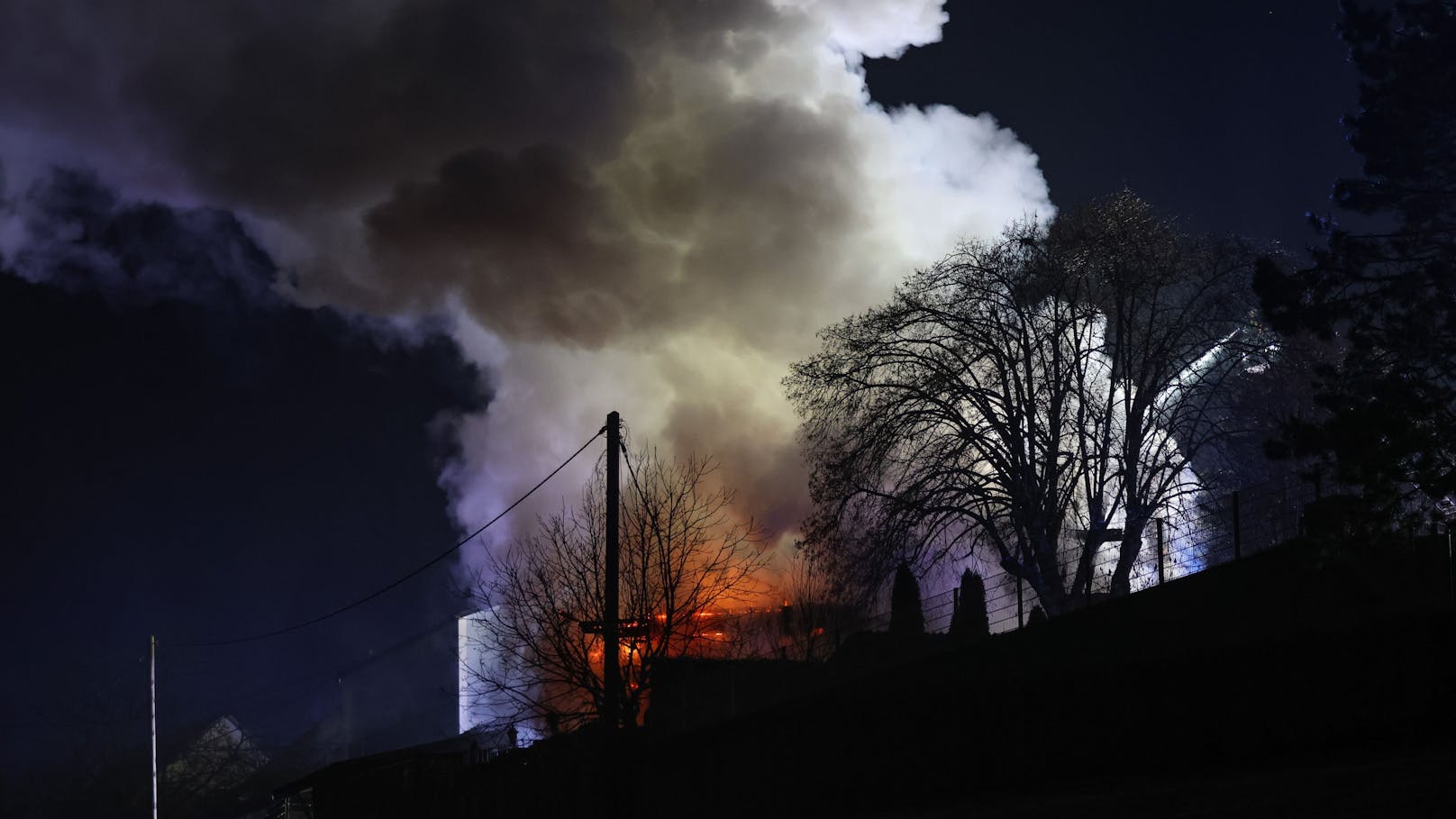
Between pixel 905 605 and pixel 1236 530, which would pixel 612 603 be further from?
pixel 905 605

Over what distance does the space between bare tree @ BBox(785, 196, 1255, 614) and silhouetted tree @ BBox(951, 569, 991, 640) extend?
1.80 metres

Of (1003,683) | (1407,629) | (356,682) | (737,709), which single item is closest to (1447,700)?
(1407,629)

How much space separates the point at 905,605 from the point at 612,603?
1356 cm

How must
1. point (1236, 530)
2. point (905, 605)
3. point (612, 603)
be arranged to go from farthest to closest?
point (905, 605) → point (1236, 530) → point (612, 603)

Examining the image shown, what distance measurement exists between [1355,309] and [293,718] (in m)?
62.4

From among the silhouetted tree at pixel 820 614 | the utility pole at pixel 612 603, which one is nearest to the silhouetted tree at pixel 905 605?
the silhouetted tree at pixel 820 614

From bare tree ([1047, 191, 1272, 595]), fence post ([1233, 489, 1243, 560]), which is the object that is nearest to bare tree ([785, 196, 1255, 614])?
bare tree ([1047, 191, 1272, 595])

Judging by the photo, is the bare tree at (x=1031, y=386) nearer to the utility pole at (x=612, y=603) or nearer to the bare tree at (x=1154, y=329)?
the bare tree at (x=1154, y=329)

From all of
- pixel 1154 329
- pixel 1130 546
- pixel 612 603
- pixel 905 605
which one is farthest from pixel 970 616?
pixel 612 603

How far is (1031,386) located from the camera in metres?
29.1

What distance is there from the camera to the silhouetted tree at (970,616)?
21.5 m

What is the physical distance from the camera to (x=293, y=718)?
71.6m

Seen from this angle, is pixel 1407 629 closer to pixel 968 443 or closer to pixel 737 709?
pixel 737 709

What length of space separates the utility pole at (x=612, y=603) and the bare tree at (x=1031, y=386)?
1199cm
